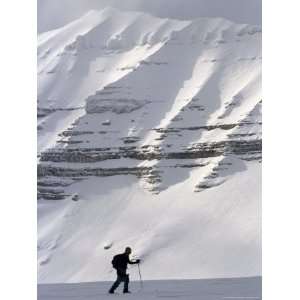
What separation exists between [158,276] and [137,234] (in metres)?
1.54

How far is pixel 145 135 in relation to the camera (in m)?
→ 30.4

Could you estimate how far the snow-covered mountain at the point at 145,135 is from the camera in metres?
25.0

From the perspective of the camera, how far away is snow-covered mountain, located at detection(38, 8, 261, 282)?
2495cm

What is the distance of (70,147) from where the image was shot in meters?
31.1

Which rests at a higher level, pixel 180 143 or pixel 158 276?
pixel 180 143
